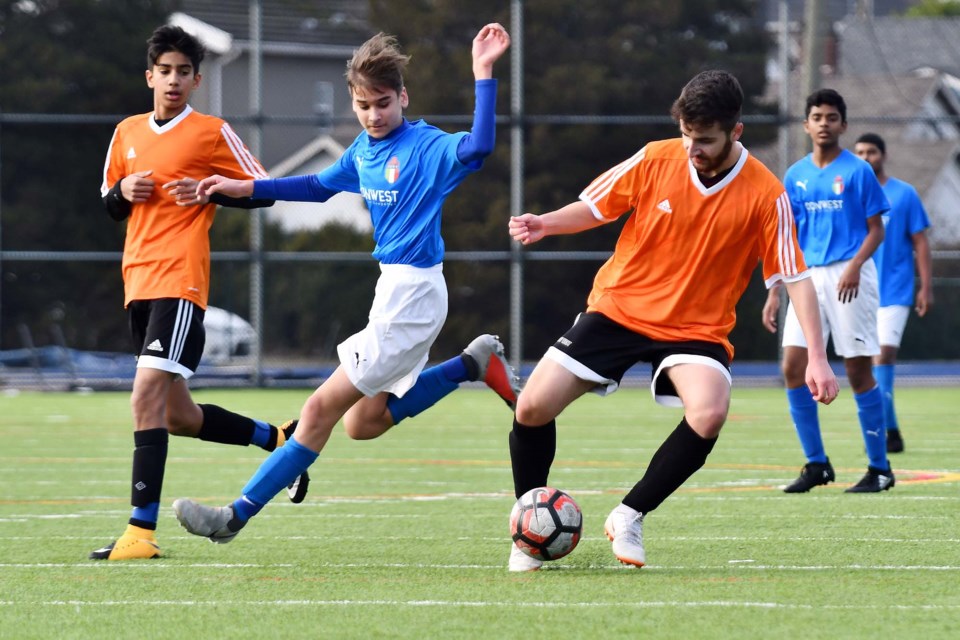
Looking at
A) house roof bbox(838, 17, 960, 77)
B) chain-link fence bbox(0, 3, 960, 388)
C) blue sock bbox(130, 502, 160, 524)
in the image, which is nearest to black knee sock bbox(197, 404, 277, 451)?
blue sock bbox(130, 502, 160, 524)

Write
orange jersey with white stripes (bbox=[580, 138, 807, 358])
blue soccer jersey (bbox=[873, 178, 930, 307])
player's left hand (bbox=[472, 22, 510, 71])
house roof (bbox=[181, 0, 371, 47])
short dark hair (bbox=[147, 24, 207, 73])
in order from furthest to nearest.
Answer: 1. house roof (bbox=[181, 0, 371, 47])
2. blue soccer jersey (bbox=[873, 178, 930, 307])
3. short dark hair (bbox=[147, 24, 207, 73])
4. player's left hand (bbox=[472, 22, 510, 71])
5. orange jersey with white stripes (bbox=[580, 138, 807, 358])

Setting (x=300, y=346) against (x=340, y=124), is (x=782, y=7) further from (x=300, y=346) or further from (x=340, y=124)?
(x=300, y=346)

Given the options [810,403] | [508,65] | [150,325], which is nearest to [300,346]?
[508,65]

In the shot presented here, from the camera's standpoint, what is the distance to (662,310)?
5680 millimetres

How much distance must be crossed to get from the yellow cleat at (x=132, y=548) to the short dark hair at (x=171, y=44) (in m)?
1.87

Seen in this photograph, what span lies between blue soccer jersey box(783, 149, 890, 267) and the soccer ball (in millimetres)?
3491

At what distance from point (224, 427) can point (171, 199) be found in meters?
1.29

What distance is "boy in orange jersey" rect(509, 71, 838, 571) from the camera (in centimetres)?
558

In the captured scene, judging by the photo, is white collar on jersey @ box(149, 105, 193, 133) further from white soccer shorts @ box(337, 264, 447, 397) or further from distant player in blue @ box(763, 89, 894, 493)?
distant player in blue @ box(763, 89, 894, 493)

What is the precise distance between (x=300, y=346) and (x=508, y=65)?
4430mm

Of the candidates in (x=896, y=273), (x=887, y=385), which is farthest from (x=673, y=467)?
(x=896, y=273)

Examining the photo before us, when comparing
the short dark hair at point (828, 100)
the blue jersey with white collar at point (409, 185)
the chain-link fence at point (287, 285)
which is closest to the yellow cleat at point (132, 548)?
the blue jersey with white collar at point (409, 185)

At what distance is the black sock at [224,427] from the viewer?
7.25 metres

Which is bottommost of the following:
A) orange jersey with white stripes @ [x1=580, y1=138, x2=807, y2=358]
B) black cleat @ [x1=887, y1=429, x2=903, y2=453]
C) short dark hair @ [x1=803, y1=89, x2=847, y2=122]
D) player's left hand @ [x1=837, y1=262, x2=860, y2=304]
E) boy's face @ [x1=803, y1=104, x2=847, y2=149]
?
black cleat @ [x1=887, y1=429, x2=903, y2=453]
